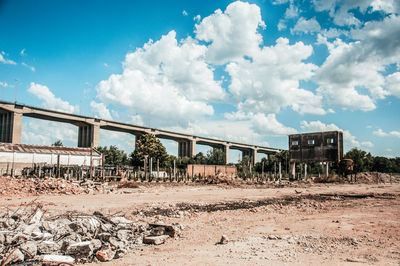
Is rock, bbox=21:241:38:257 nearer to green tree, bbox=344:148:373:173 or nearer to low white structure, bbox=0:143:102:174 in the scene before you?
low white structure, bbox=0:143:102:174

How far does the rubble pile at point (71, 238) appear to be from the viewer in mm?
5090

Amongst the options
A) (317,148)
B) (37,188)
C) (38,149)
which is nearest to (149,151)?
(38,149)

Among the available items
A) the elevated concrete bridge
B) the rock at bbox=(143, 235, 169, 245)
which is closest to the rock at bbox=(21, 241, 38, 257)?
the rock at bbox=(143, 235, 169, 245)

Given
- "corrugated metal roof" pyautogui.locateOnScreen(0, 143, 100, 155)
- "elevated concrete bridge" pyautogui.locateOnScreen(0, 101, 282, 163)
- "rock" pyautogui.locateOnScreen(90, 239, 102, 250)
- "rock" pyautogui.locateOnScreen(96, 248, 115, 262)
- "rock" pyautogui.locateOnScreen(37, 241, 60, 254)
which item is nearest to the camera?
"rock" pyautogui.locateOnScreen(37, 241, 60, 254)

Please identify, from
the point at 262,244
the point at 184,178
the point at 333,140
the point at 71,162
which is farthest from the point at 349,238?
the point at 71,162

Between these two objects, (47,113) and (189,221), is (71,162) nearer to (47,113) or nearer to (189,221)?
(47,113)

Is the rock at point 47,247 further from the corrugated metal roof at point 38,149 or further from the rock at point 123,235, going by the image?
the corrugated metal roof at point 38,149

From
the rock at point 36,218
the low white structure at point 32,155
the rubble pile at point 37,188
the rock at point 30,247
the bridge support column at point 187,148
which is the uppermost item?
the bridge support column at point 187,148

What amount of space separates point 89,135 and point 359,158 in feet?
200

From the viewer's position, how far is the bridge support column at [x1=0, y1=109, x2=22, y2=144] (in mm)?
50719

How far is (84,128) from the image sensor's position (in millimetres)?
66312

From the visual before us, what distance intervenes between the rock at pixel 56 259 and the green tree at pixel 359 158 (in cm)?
6609

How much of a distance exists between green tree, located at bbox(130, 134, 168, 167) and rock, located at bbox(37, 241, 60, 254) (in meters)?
52.6

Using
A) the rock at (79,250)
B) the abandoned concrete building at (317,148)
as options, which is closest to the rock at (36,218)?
the rock at (79,250)
